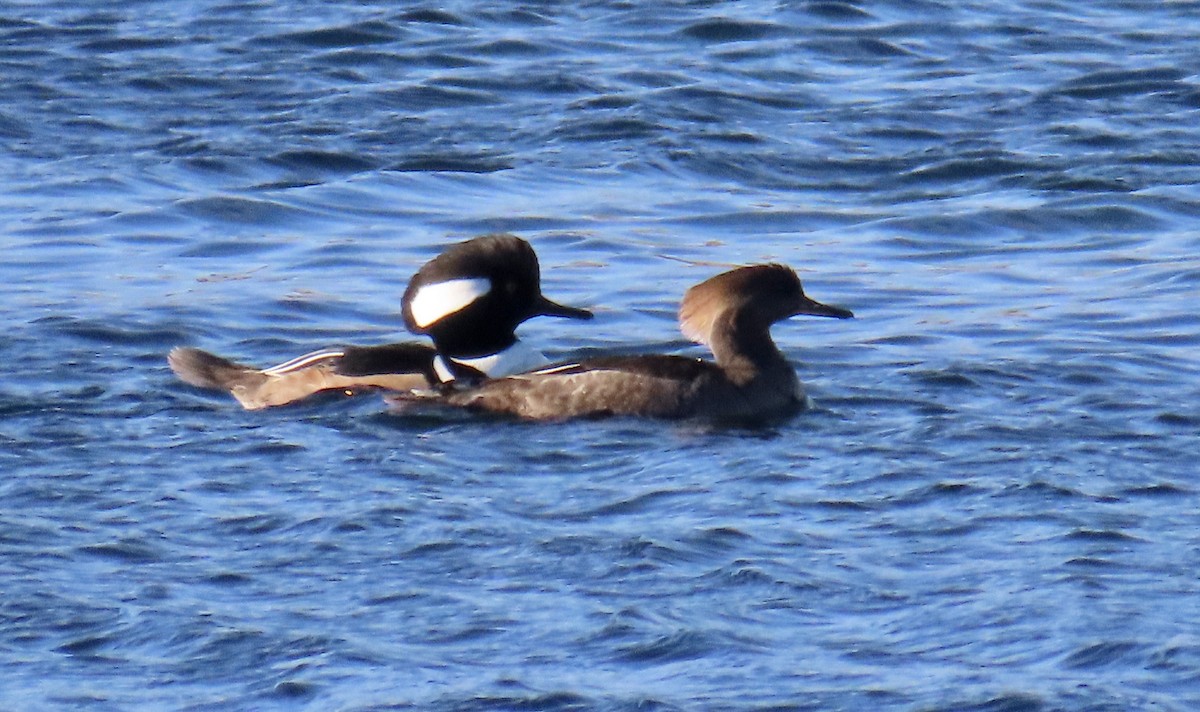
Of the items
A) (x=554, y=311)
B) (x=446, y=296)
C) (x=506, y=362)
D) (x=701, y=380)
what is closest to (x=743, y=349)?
(x=701, y=380)

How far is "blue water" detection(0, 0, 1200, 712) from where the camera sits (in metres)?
6.90

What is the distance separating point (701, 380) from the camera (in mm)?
10367

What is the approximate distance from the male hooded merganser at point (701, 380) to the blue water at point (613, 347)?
0.18 metres

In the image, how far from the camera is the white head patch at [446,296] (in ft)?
34.7

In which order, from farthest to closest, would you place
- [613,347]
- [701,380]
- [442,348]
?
1. [613,347]
2. [442,348]
3. [701,380]

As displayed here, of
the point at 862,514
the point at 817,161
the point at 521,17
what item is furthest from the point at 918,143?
the point at 862,514

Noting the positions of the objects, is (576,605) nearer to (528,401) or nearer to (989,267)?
(528,401)

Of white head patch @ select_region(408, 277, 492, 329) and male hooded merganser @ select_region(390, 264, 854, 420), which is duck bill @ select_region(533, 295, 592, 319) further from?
male hooded merganser @ select_region(390, 264, 854, 420)

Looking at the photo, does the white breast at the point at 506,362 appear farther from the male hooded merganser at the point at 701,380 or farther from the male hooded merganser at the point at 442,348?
the male hooded merganser at the point at 701,380

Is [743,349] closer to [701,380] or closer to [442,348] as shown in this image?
[701,380]

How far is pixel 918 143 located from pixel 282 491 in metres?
A: 8.98

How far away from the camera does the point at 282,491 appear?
8.62 metres

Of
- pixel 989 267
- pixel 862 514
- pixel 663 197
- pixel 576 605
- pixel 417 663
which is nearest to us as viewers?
pixel 417 663

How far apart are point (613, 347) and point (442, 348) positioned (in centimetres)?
144
